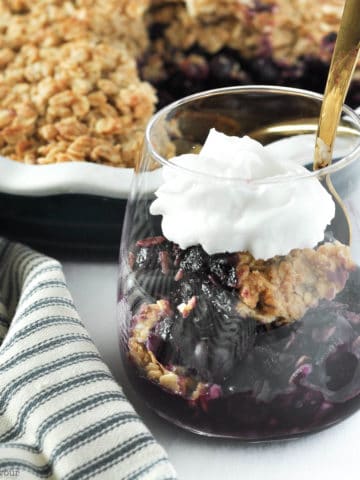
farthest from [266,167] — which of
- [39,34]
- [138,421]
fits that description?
[39,34]

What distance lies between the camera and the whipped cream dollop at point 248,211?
3.26 ft

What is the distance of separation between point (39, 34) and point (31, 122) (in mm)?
229

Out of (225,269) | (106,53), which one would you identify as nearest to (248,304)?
(225,269)

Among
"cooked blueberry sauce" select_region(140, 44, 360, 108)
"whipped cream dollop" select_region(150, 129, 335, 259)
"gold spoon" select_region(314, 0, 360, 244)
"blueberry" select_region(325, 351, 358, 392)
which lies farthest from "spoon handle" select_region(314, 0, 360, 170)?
"cooked blueberry sauce" select_region(140, 44, 360, 108)

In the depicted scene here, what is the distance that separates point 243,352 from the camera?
3.32ft

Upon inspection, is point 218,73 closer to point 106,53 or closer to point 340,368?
point 106,53

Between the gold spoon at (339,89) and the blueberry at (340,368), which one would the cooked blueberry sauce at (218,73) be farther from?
the blueberry at (340,368)

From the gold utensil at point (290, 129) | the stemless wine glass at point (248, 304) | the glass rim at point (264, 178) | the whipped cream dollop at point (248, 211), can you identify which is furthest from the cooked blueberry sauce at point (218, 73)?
the whipped cream dollop at point (248, 211)

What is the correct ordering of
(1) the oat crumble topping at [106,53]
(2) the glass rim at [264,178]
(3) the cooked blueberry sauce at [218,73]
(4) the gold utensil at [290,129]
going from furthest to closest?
(3) the cooked blueberry sauce at [218,73]
(1) the oat crumble topping at [106,53]
(4) the gold utensil at [290,129]
(2) the glass rim at [264,178]

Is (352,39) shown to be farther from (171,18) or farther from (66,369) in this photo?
(171,18)

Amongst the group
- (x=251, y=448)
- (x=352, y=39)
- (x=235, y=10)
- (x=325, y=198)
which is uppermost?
(x=352, y=39)

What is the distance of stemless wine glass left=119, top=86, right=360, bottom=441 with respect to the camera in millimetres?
1003

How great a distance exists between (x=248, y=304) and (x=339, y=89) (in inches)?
11.9

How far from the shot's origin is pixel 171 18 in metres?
1.95
